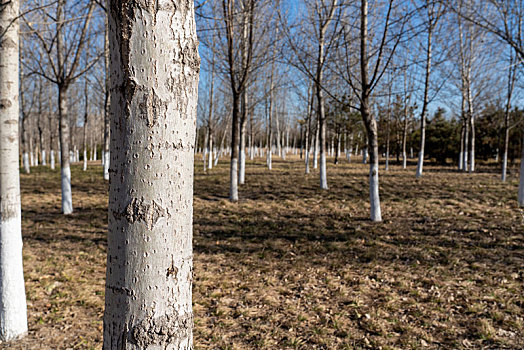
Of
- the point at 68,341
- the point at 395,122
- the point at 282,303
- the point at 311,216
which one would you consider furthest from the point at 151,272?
the point at 395,122

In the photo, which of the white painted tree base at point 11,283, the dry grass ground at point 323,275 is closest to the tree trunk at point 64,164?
the dry grass ground at point 323,275

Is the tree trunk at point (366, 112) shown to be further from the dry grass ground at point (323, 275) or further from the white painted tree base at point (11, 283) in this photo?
the white painted tree base at point (11, 283)

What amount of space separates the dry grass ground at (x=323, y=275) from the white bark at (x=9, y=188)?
30 cm

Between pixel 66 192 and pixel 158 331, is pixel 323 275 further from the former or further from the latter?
pixel 66 192

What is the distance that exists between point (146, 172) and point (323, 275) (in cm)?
384

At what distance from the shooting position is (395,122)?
80.5ft

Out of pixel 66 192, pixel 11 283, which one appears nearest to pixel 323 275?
pixel 11 283

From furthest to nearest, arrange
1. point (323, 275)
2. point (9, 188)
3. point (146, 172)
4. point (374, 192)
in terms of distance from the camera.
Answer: point (374, 192) → point (323, 275) → point (9, 188) → point (146, 172)

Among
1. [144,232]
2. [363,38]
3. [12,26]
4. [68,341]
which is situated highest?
[363,38]

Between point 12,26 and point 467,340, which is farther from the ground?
point 12,26

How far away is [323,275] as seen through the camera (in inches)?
170

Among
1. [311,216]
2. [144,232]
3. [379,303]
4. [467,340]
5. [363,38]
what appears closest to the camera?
[144,232]

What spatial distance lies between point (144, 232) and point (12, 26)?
9.47 feet

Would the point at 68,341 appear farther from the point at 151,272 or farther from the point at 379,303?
the point at 379,303
